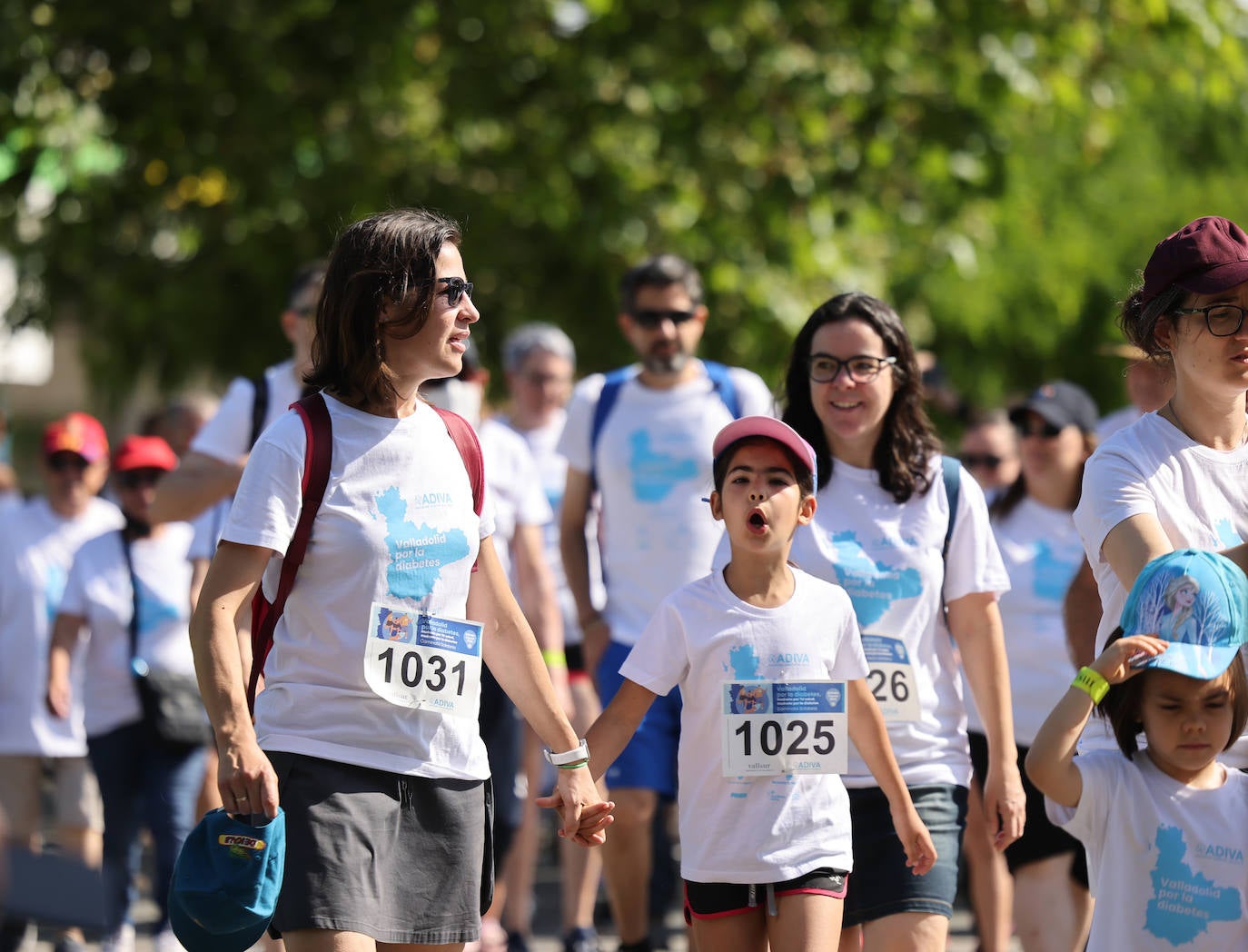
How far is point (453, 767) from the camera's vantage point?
13.2ft

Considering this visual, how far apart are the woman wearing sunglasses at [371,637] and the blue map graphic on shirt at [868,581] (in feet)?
3.77

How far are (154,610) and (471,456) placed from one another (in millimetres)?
3948

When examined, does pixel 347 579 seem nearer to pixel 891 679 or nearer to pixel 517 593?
pixel 891 679

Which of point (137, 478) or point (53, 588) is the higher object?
point (137, 478)

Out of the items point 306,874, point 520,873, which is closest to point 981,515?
point 306,874

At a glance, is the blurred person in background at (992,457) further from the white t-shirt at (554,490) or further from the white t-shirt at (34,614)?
the white t-shirt at (34,614)

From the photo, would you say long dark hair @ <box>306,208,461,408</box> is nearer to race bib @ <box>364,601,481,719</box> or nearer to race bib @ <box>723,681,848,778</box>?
race bib @ <box>364,601,481,719</box>

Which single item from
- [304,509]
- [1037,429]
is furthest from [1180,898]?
[1037,429]

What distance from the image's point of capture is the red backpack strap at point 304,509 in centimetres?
390

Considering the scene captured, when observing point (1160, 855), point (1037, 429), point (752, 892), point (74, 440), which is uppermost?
point (74, 440)

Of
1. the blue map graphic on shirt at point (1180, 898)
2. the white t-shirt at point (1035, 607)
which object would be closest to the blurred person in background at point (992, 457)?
the white t-shirt at point (1035, 607)

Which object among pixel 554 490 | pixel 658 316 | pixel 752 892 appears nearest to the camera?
pixel 752 892

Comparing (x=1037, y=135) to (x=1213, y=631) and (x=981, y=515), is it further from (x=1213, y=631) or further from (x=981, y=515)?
(x=1213, y=631)

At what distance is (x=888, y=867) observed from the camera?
15.8 feet
